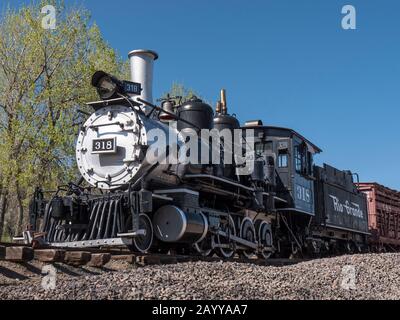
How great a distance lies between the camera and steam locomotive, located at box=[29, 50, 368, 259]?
26.3 ft

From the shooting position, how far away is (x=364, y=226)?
1759 cm

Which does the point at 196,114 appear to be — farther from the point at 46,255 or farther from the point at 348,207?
the point at 348,207

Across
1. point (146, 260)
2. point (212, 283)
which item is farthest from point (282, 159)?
point (212, 283)

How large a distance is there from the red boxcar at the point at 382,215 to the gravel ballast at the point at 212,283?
12.6 metres

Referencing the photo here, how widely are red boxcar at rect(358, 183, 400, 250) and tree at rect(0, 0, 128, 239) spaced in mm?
11855

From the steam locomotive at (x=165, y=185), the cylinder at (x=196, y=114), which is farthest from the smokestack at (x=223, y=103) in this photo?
the cylinder at (x=196, y=114)

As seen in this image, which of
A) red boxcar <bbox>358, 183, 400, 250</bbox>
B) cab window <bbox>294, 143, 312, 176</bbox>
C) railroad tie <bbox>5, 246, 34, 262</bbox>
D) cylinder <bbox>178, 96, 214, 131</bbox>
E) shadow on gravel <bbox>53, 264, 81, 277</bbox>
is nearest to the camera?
railroad tie <bbox>5, 246, 34, 262</bbox>

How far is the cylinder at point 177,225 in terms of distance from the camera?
8039 millimetres

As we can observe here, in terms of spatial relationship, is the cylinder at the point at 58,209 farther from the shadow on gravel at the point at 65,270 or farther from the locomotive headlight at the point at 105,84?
the locomotive headlight at the point at 105,84

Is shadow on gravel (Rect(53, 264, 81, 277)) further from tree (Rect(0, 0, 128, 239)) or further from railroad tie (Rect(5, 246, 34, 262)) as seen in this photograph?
tree (Rect(0, 0, 128, 239))

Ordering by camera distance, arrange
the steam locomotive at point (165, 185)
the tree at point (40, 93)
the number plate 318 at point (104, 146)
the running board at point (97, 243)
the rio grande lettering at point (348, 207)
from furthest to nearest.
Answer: the tree at point (40, 93)
the rio grande lettering at point (348, 207)
the number plate 318 at point (104, 146)
the steam locomotive at point (165, 185)
the running board at point (97, 243)

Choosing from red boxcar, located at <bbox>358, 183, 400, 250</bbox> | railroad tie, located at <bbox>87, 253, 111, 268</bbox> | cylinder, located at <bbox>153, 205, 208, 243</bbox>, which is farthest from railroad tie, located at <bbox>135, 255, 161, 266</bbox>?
red boxcar, located at <bbox>358, 183, 400, 250</bbox>

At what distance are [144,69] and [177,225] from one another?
3.31 m

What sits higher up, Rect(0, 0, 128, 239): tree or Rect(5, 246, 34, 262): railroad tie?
Rect(0, 0, 128, 239): tree
